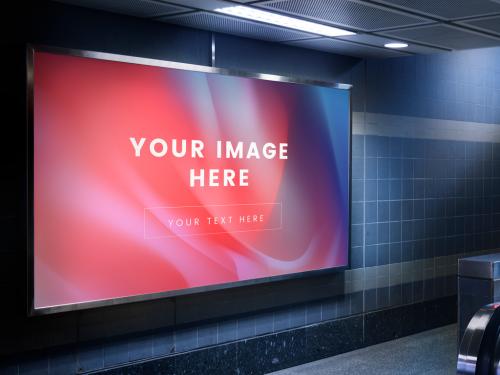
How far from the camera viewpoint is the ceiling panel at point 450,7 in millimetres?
3969

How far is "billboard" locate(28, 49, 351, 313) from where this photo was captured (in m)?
3.94

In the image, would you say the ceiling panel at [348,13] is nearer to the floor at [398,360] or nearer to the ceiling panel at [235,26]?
the ceiling panel at [235,26]

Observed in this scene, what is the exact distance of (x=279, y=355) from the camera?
5.30 m

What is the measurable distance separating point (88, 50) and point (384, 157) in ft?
9.46

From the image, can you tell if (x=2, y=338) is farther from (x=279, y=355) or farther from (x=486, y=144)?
(x=486, y=144)

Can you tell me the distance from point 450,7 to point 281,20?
99cm

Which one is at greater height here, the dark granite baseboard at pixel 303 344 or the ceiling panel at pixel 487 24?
the ceiling panel at pixel 487 24

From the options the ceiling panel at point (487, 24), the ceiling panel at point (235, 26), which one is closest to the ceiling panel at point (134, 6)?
the ceiling panel at point (235, 26)

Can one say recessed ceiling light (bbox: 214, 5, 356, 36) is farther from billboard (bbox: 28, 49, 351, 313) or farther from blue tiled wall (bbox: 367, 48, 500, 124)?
blue tiled wall (bbox: 367, 48, 500, 124)

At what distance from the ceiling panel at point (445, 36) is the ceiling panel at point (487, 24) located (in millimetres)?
117

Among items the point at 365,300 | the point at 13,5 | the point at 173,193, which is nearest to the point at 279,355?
the point at 365,300

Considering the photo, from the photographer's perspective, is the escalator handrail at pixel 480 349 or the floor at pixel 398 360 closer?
the escalator handrail at pixel 480 349

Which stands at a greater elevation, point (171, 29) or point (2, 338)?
point (171, 29)

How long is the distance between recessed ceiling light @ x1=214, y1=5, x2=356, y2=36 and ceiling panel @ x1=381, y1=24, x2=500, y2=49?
1.21ft
